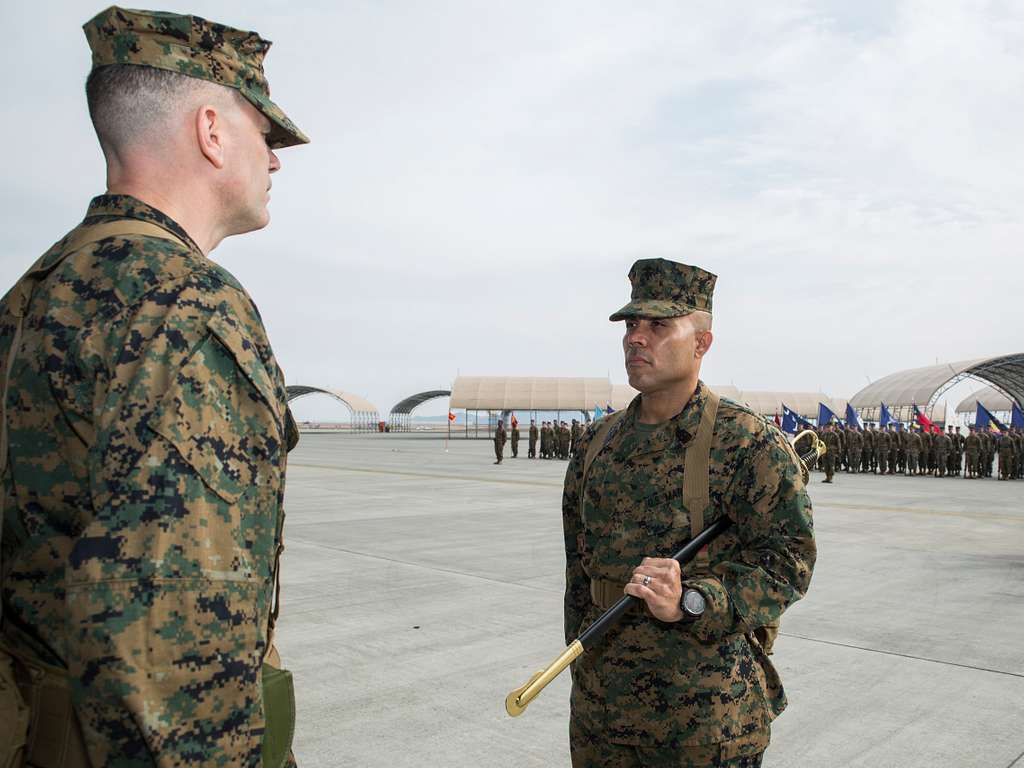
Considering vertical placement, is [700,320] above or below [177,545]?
above

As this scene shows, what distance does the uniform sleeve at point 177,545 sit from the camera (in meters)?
1.07

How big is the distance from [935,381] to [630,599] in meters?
56.0

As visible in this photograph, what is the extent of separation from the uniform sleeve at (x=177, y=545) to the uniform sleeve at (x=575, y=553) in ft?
4.53

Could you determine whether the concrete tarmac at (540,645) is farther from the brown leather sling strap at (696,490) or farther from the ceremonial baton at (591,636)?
the ceremonial baton at (591,636)

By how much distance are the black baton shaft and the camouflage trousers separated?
1.01 feet

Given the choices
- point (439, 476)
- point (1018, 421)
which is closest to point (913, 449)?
point (1018, 421)

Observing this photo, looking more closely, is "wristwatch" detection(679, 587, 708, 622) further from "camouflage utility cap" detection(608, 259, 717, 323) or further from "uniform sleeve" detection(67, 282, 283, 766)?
"uniform sleeve" detection(67, 282, 283, 766)

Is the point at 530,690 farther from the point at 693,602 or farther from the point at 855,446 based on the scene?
the point at 855,446

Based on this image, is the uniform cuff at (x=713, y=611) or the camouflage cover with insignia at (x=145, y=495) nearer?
the camouflage cover with insignia at (x=145, y=495)

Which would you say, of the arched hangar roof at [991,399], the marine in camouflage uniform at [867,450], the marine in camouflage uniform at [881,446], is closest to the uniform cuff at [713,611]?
the marine in camouflage uniform at [881,446]

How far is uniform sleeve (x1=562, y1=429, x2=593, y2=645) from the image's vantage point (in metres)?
2.52

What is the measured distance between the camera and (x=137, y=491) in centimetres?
110

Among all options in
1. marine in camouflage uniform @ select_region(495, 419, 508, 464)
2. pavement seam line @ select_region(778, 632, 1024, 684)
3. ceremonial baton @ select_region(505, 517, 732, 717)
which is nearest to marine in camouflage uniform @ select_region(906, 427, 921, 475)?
marine in camouflage uniform @ select_region(495, 419, 508, 464)

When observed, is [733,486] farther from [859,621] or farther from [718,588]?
[859,621]
